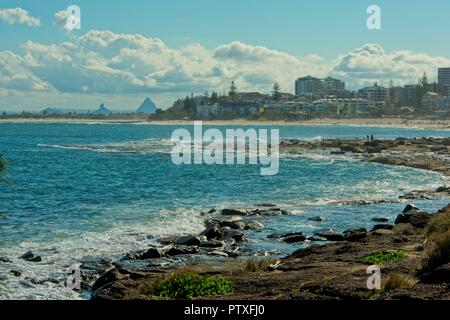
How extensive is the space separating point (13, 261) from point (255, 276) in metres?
10.5

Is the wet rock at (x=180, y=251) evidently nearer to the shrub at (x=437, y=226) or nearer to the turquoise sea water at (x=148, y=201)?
the turquoise sea water at (x=148, y=201)

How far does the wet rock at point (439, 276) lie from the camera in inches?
587

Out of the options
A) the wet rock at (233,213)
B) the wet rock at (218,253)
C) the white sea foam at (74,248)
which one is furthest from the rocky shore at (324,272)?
the wet rock at (233,213)

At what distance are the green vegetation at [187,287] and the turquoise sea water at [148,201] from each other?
4295mm

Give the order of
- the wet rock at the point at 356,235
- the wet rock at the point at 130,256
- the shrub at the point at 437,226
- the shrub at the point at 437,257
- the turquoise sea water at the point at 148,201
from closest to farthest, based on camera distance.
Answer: the shrub at the point at 437,257 < the shrub at the point at 437,226 < the wet rock at the point at 130,256 < the wet rock at the point at 356,235 < the turquoise sea water at the point at 148,201

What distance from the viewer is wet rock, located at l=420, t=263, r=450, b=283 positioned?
14.9 meters

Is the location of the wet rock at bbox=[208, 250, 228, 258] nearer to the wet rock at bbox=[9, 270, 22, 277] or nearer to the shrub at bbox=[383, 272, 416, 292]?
the wet rock at bbox=[9, 270, 22, 277]

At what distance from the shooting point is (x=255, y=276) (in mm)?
18453

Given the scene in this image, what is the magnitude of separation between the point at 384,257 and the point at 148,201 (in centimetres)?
2591

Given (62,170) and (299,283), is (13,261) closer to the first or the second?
(299,283)

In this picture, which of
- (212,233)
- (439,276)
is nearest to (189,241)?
(212,233)

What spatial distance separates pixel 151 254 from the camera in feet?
81.4
